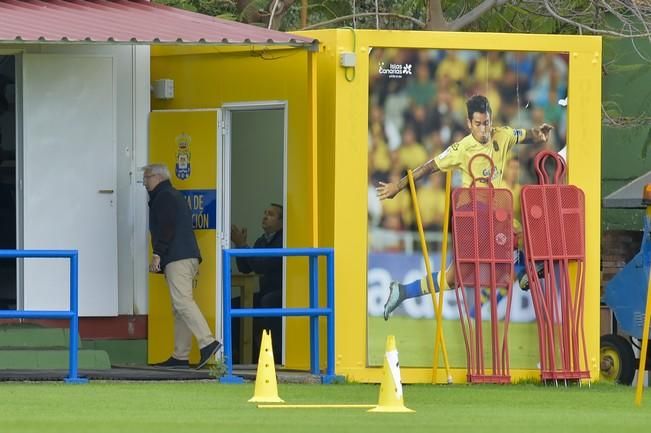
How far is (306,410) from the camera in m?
12.1

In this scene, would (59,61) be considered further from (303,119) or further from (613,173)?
(613,173)

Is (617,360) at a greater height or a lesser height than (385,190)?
lesser

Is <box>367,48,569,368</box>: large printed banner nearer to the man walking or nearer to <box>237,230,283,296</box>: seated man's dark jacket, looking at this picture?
the man walking

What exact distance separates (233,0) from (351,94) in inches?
293

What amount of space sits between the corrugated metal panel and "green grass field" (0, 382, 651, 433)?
2727 mm

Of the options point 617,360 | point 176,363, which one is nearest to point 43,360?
point 176,363

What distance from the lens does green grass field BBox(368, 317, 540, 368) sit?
15469 millimetres

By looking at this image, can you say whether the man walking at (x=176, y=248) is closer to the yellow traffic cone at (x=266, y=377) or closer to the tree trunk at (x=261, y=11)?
the yellow traffic cone at (x=266, y=377)

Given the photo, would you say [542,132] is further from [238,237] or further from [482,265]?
[238,237]

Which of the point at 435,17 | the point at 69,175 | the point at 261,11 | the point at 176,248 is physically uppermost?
the point at 261,11

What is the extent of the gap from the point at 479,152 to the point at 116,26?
3306mm

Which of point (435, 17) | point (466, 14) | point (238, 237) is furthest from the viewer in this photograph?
point (466, 14)

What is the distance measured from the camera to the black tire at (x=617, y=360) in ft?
59.3

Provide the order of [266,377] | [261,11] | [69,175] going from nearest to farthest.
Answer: [266,377] < [69,175] < [261,11]
